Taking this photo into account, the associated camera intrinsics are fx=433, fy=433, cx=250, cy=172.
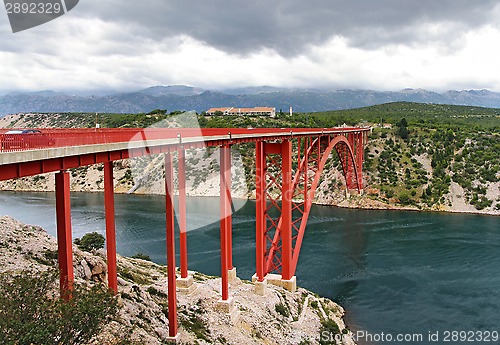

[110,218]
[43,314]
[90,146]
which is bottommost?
[43,314]

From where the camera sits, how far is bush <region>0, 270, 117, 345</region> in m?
8.02

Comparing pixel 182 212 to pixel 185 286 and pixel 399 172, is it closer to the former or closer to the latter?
pixel 185 286

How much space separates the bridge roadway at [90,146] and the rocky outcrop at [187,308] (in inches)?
181

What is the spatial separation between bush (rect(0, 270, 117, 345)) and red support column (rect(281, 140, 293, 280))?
1333 cm

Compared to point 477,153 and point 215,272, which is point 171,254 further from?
point 477,153

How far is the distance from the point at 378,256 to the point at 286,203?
15.3m

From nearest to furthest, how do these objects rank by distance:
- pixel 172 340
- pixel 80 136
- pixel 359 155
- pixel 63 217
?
pixel 63 217 < pixel 80 136 < pixel 172 340 < pixel 359 155

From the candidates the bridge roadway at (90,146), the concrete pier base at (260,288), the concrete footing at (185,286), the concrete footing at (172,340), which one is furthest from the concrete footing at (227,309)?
the bridge roadway at (90,146)

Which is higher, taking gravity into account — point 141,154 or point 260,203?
point 141,154

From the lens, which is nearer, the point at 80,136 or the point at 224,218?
the point at 80,136

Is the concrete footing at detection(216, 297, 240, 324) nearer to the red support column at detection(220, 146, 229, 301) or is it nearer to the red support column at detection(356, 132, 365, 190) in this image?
the red support column at detection(220, 146, 229, 301)

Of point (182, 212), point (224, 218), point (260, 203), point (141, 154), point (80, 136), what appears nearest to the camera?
point (80, 136)

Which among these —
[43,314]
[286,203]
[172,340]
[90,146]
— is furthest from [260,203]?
[43,314]

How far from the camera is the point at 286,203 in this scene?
2241 centimetres
